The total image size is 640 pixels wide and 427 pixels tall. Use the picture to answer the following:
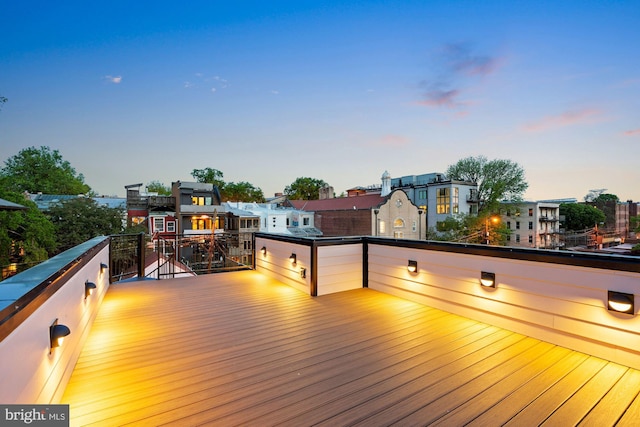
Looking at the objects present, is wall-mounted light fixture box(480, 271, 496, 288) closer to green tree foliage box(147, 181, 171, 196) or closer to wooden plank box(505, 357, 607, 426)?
wooden plank box(505, 357, 607, 426)

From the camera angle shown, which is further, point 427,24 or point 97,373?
point 427,24

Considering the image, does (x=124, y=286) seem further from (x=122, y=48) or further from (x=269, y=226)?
(x=269, y=226)

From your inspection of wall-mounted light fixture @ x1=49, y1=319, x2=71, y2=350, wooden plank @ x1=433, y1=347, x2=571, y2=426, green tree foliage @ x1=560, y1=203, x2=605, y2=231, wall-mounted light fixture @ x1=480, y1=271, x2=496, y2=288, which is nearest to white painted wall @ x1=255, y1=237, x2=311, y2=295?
wall-mounted light fixture @ x1=480, y1=271, x2=496, y2=288

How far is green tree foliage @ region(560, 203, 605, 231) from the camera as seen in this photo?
4312 centimetres

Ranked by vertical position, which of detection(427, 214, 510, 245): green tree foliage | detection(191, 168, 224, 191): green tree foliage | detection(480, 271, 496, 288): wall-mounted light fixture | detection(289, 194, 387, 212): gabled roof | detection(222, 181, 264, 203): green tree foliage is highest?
detection(191, 168, 224, 191): green tree foliage

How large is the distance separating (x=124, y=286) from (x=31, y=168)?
40.1m

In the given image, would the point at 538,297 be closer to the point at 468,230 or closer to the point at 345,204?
the point at 345,204

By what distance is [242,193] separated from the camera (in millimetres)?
43562

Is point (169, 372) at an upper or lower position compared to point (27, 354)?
lower

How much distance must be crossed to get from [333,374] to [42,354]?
6.38ft

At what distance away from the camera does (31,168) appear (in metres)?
31.8

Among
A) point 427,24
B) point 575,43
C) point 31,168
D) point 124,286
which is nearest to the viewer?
point 124,286

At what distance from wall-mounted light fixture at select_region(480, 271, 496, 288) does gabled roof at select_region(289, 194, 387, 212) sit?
2172 centimetres

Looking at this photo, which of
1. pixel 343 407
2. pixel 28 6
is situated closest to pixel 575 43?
pixel 343 407
